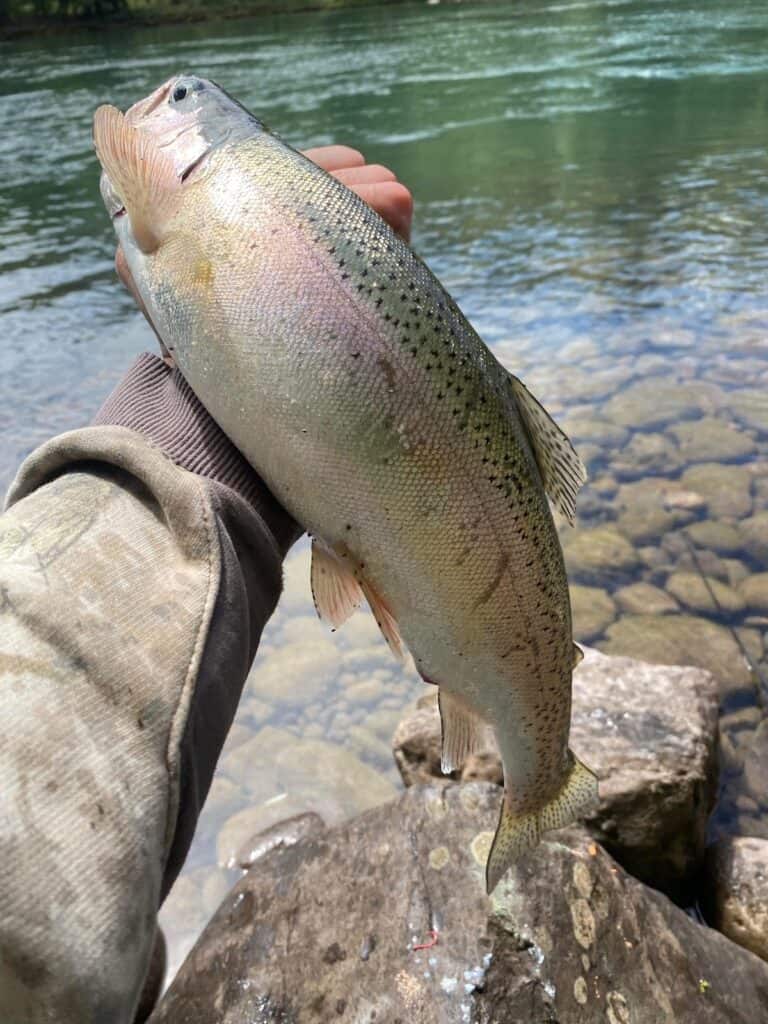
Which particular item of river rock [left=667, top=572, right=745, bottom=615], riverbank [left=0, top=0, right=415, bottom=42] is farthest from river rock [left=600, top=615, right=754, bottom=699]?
riverbank [left=0, top=0, right=415, bottom=42]

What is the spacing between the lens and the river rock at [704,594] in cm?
509

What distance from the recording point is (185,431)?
73.4 inches

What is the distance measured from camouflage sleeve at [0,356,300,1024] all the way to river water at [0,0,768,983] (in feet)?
8.03

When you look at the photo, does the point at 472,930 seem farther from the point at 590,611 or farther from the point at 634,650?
the point at 590,611

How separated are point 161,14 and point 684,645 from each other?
2125 inches

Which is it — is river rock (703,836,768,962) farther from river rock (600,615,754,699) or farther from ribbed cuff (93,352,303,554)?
ribbed cuff (93,352,303,554)

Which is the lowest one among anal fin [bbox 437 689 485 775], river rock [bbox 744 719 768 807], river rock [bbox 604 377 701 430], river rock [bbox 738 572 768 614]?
river rock [bbox 744 719 768 807]

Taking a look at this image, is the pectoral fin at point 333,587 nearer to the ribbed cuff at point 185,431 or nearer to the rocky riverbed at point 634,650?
the ribbed cuff at point 185,431

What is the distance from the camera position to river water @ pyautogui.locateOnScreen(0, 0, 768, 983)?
4.55m

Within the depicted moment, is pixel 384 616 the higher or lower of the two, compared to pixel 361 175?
lower

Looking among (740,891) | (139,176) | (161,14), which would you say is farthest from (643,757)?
(161,14)

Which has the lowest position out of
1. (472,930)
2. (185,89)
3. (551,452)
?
(472,930)

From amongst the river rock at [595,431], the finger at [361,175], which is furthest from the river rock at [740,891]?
the river rock at [595,431]

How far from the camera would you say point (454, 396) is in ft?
5.69
